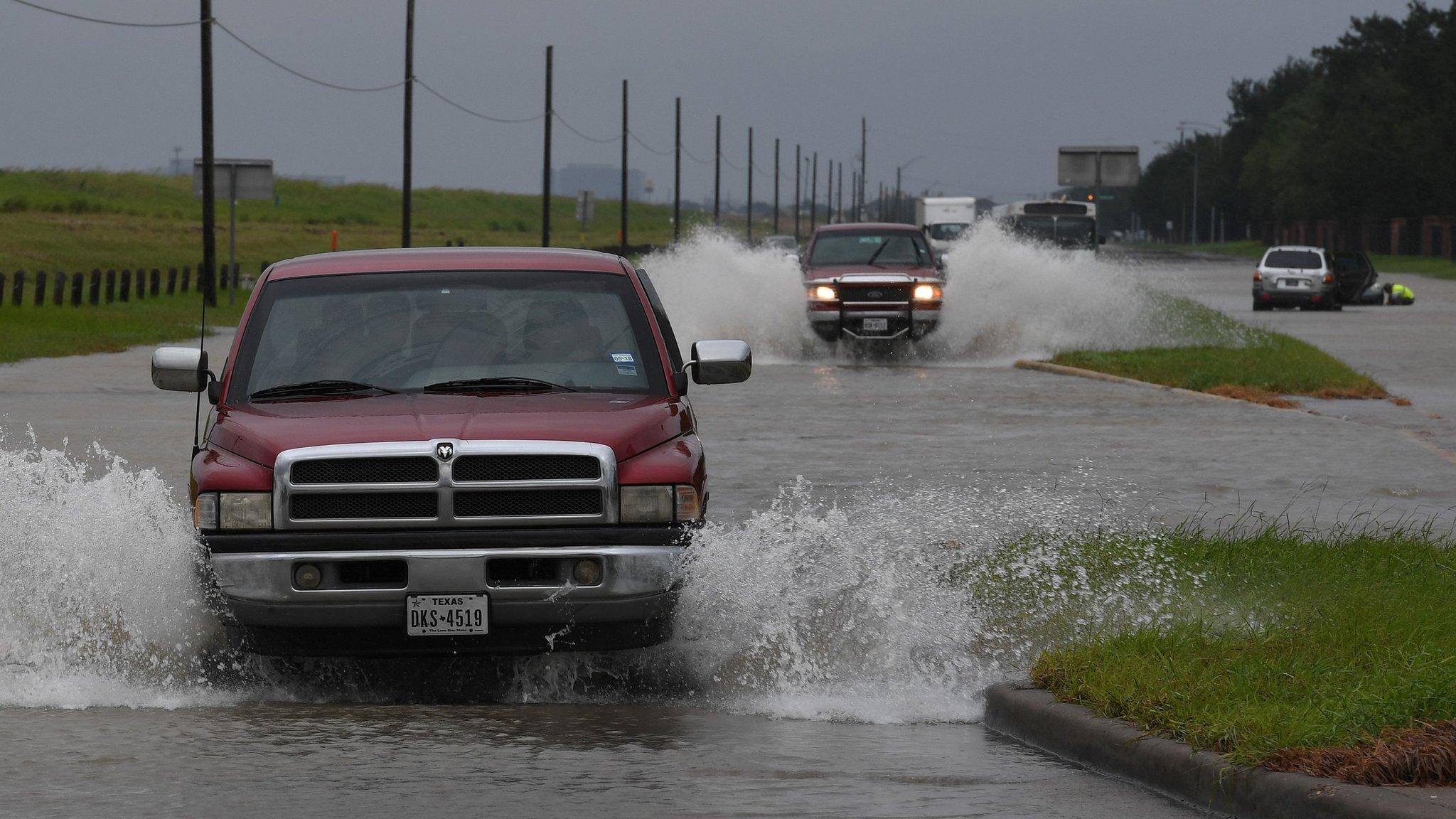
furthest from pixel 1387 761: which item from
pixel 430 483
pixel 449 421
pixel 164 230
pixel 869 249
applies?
pixel 164 230

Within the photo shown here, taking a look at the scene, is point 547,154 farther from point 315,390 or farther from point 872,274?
point 315,390

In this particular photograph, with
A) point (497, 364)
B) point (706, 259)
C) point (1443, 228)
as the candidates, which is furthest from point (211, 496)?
point (1443, 228)

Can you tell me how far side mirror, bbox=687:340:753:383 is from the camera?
28.6 ft

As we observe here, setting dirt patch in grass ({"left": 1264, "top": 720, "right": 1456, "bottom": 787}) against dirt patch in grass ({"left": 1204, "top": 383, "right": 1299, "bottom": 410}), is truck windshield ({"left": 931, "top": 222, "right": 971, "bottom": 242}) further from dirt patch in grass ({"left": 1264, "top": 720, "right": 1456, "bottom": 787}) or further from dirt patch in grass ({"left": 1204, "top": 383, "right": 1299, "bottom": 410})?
dirt patch in grass ({"left": 1264, "top": 720, "right": 1456, "bottom": 787})

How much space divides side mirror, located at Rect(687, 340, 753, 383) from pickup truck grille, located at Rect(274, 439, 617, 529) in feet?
4.70

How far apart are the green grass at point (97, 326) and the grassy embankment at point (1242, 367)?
46.2ft

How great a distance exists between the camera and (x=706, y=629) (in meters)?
7.87

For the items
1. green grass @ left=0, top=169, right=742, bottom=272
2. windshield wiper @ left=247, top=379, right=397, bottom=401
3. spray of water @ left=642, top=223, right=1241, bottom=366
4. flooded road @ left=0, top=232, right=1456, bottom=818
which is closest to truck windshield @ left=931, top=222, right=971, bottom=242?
green grass @ left=0, top=169, right=742, bottom=272

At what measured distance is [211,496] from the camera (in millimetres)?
7461

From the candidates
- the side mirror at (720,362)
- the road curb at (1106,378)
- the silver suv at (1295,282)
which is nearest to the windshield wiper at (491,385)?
the side mirror at (720,362)

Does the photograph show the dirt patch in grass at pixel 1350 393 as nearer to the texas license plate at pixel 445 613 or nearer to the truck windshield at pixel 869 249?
the truck windshield at pixel 869 249

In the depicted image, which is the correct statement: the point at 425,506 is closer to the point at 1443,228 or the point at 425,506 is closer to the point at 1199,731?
the point at 1199,731

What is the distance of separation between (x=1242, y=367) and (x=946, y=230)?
3927 cm

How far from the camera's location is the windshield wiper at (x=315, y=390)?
26.6ft
